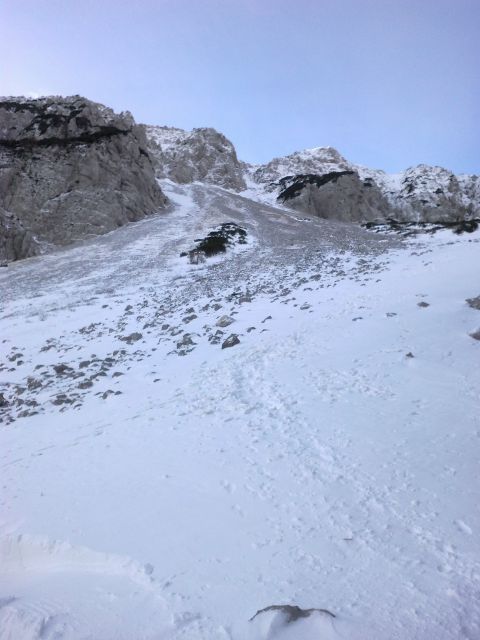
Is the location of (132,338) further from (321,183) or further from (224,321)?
(321,183)

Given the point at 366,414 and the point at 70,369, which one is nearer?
the point at 366,414

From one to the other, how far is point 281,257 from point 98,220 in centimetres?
3126

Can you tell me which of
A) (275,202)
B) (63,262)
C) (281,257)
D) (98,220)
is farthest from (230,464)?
(275,202)

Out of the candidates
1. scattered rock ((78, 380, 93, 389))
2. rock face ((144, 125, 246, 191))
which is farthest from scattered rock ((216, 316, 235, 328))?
rock face ((144, 125, 246, 191))

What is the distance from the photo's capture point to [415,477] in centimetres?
594

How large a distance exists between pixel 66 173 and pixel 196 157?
60.9 meters

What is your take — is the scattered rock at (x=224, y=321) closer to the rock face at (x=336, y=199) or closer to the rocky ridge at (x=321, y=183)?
the rocky ridge at (x=321, y=183)

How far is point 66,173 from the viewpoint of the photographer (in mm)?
56844

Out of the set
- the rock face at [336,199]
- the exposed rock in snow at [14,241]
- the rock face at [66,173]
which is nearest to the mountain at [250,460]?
the exposed rock in snow at [14,241]

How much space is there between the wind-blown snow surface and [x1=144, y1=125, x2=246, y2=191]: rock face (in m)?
93.7

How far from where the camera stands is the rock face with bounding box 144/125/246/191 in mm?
103500

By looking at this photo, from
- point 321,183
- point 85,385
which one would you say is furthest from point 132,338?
point 321,183

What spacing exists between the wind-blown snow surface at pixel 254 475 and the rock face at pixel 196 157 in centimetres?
9374

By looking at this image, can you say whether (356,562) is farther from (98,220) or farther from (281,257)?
(98,220)
